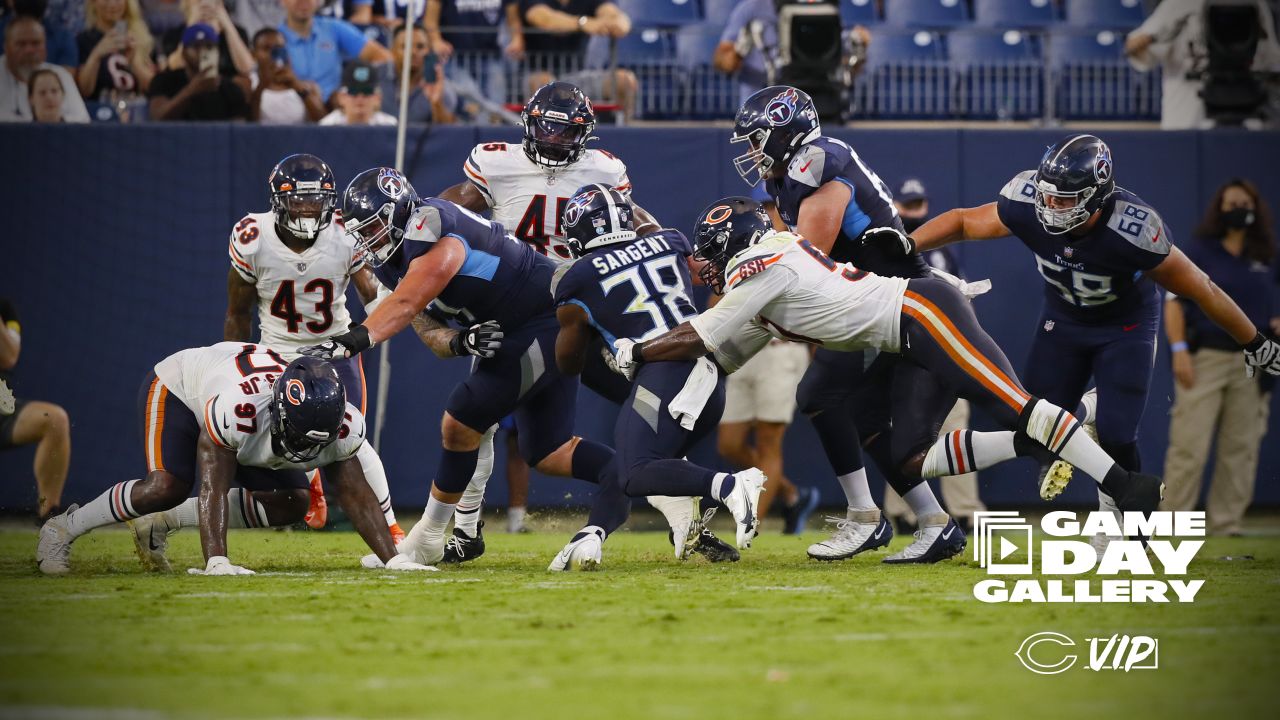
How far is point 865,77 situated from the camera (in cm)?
1166

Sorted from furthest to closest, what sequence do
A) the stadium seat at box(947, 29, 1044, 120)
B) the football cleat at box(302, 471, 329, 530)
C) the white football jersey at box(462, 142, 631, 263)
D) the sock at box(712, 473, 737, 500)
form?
the stadium seat at box(947, 29, 1044, 120) < the white football jersey at box(462, 142, 631, 263) < the football cleat at box(302, 471, 329, 530) < the sock at box(712, 473, 737, 500)

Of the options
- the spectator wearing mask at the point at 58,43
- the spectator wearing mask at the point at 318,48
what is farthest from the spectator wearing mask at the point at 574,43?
the spectator wearing mask at the point at 58,43

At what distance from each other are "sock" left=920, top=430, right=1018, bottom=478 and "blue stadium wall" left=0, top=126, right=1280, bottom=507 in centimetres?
413

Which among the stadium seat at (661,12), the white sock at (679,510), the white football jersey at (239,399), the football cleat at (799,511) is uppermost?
the stadium seat at (661,12)

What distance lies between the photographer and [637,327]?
6.43 m

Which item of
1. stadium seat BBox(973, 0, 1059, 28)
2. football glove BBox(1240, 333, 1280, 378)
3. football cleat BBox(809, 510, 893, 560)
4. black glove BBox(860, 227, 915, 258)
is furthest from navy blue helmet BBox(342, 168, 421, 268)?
stadium seat BBox(973, 0, 1059, 28)

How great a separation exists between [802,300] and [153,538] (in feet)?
9.81

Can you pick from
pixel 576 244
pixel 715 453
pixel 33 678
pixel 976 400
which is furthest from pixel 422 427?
pixel 33 678

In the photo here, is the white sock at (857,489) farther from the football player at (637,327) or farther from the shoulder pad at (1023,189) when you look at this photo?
the shoulder pad at (1023,189)

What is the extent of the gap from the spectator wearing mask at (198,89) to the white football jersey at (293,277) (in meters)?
3.53

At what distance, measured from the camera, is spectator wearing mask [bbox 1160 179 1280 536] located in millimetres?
9344

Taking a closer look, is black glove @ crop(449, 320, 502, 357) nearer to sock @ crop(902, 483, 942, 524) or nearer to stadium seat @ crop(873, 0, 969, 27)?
sock @ crop(902, 483, 942, 524)

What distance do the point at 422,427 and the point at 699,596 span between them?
524cm

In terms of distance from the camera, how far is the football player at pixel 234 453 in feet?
19.3
